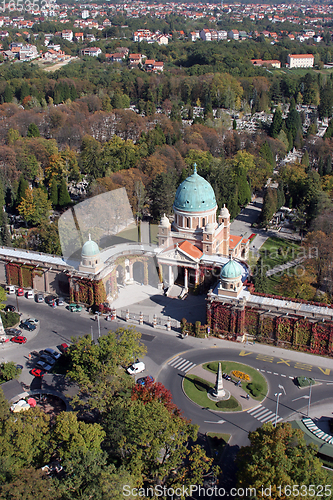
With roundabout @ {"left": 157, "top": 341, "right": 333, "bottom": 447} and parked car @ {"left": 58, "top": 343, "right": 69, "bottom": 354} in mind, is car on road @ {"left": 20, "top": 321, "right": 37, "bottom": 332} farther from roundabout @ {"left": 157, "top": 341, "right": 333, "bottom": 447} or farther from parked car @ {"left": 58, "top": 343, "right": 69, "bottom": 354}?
roundabout @ {"left": 157, "top": 341, "right": 333, "bottom": 447}

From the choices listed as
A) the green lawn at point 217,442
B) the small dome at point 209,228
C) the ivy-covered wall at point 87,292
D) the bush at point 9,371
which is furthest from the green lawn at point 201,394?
the small dome at point 209,228

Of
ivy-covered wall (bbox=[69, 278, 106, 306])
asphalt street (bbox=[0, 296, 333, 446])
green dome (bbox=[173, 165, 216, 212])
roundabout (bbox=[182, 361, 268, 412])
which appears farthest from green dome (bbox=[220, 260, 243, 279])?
ivy-covered wall (bbox=[69, 278, 106, 306])

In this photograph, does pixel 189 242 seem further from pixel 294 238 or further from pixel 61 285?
pixel 294 238

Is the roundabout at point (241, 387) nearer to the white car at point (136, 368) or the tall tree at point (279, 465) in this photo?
the white car at point (136, 368)

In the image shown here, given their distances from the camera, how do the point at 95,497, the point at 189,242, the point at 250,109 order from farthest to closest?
the point at 250,109 → the point at 189,242 → the point at 95,497

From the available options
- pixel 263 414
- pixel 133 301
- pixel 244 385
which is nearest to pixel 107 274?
pixel 133 301

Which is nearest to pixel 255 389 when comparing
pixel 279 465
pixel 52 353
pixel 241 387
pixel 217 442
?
pixel 241 387
